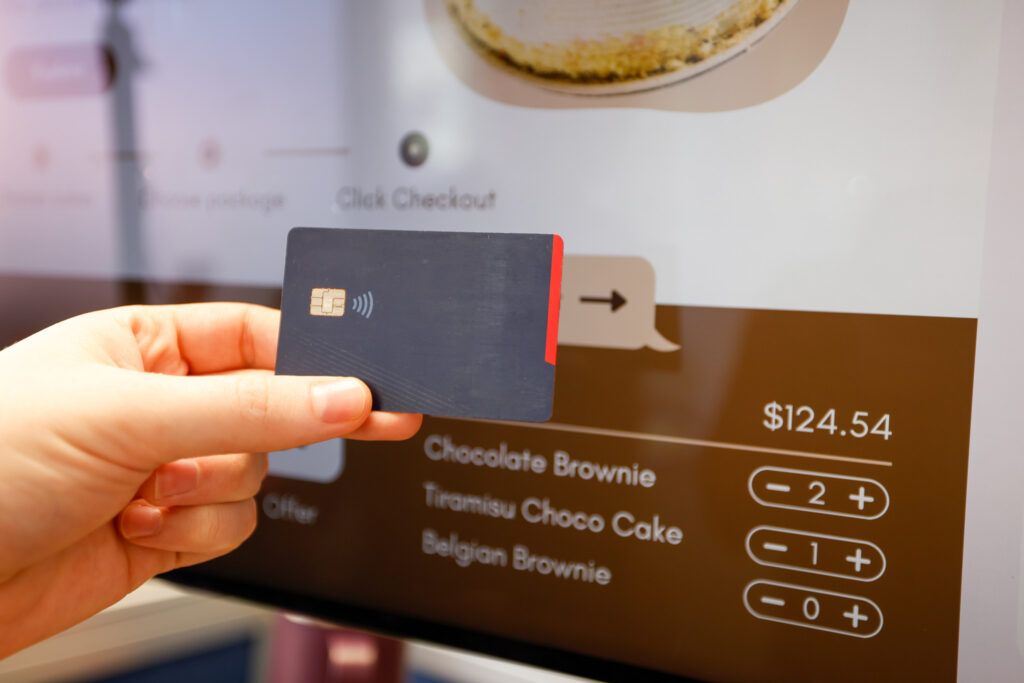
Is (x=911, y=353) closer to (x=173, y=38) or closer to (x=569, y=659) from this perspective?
(x=569, y=659)

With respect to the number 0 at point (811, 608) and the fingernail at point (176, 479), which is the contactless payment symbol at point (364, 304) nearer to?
the fingernail at point (176, 479)

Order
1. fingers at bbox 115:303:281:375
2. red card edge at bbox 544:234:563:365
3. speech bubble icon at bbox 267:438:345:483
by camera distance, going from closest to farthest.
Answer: red card edge at bbox 544:234:563:365 → fingers at bbox 115:303:281:375 → speech bubble icon at bbox 267:438:345:483

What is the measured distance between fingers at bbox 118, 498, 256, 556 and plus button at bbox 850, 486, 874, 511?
0.68 meters

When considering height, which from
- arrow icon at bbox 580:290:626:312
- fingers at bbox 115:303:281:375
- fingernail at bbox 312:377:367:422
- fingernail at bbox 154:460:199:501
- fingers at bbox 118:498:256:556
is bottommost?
fingers at bbox 118:498:256:556

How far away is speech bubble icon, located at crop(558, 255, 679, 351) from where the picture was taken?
825mm

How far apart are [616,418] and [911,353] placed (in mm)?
317

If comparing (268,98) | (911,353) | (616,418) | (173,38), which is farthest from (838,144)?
(173,38)

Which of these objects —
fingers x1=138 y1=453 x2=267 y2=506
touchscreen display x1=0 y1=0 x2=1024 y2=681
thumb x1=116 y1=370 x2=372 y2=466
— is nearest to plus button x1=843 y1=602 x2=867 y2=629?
touchscreen display x1=0 y1=0 x2=1024 y2=681

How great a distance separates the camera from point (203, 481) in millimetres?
753

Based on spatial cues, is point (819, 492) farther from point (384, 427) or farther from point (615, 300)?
point (384, 427)

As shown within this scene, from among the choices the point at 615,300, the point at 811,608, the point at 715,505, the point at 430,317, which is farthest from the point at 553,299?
the point at 811,608

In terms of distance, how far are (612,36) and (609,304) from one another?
31 cm

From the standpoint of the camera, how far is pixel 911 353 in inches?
28.2

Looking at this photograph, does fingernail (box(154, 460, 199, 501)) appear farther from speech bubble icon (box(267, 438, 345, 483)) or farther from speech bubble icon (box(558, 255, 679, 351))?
speech bubble icon (box(558, 255, 679, 351))
